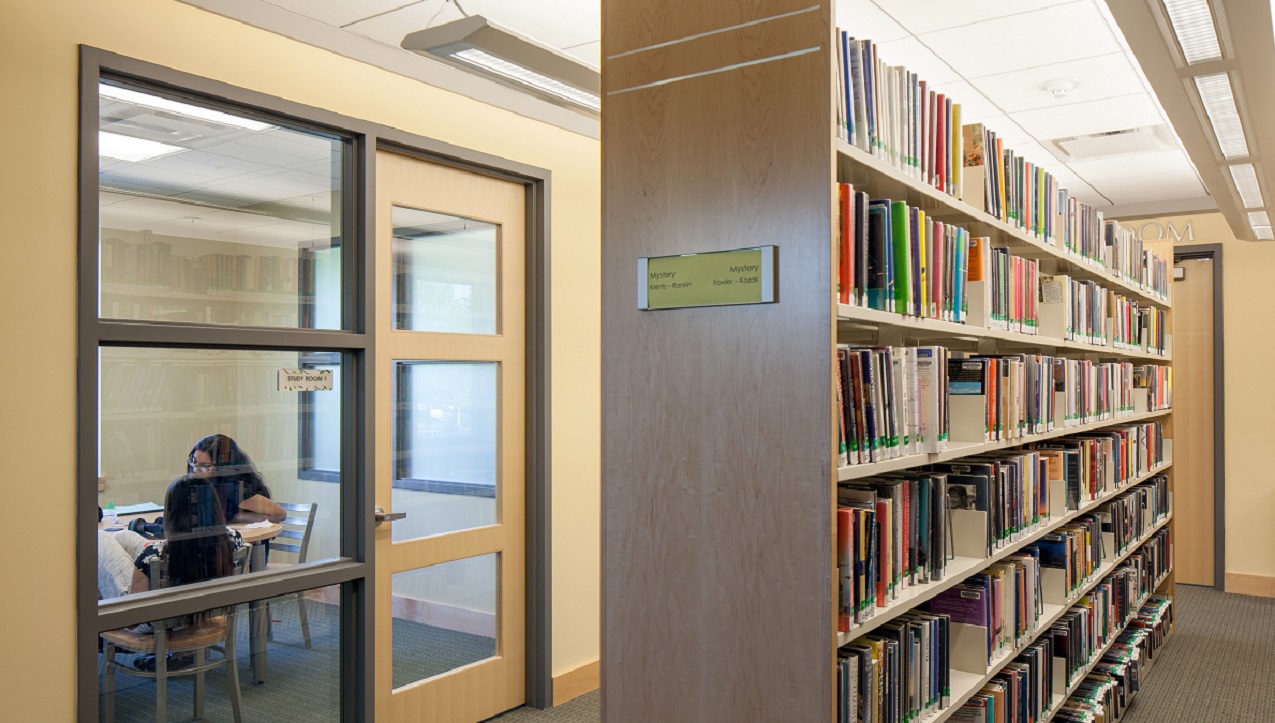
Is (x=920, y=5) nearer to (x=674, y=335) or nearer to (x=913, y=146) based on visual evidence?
(x=913, y=146)

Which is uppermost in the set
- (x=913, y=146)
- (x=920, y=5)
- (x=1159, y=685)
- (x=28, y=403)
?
(x=920, y=5)

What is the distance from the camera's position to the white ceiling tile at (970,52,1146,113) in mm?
3811

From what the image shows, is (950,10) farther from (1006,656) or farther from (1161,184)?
(1161,184)

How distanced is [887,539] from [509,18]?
7.48 ft

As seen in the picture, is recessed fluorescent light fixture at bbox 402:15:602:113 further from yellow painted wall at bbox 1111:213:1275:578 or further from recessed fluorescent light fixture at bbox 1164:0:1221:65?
yellow painted wall at bbox 1111:213:1275:578

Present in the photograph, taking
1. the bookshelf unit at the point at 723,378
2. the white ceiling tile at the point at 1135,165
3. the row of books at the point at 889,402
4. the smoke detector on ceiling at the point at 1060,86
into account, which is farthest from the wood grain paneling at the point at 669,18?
the white ceiling tile at the point at 1135,165

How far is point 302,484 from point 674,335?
1858mm

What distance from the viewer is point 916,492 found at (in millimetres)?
2238

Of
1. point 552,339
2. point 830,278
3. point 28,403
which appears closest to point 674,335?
point 830,278

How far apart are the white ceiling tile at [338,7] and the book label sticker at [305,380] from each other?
120cm

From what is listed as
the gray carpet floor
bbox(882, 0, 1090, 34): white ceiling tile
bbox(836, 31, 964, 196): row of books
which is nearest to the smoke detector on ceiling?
bbox(882, 0, 1090, 34): white ceiling tile

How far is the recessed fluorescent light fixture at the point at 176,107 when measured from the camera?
8.78 ft

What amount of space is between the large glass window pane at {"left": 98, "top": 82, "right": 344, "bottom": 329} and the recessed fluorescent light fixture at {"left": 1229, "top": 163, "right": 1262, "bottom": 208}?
12.2 ft

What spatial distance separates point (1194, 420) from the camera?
6.67 meters
